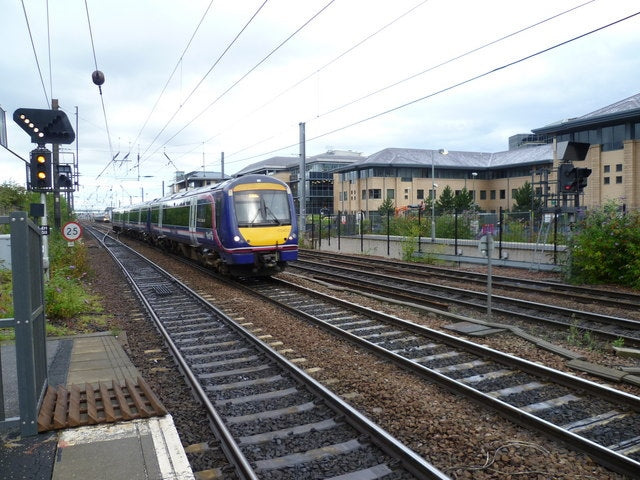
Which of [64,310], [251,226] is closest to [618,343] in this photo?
[251,226]

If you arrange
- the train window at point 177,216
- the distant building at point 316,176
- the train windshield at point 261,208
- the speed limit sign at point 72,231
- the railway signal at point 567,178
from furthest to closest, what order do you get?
the distant building at point 316,176
the train window at point 177,216
the railway signal at point 567,178
the speed limit sign at point 72,231
the train windshield at point 261,208

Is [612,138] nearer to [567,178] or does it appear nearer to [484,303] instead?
[567,178]

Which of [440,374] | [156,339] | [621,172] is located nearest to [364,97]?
[156,339]

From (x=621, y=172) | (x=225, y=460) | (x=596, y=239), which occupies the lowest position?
(x=225, y=460)

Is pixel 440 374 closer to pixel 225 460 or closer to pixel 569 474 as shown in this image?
pixel 569 474

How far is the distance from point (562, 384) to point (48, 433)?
535cm

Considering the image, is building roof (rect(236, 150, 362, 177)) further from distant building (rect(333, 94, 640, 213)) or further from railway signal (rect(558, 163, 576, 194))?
railway signal (rect(558, 163, 576, 194))

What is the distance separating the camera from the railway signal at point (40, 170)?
11836 millimetres

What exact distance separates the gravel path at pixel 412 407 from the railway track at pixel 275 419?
0.83 ft

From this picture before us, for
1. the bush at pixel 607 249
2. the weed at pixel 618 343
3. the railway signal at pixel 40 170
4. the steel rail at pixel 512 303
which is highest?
the railway signal at pixel 40 170

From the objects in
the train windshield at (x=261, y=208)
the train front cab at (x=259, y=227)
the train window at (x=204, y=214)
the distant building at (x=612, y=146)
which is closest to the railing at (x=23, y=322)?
the train front cab at (x=259, y=227)

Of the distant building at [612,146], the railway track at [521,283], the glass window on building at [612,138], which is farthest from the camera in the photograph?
the glass window on building at [612,138]

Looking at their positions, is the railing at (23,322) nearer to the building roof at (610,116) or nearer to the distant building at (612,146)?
the distant building at (612,146)

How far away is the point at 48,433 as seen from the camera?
14.1 feet
